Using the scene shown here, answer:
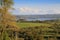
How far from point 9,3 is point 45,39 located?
794cm

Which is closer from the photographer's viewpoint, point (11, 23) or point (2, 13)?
point (2, 13)

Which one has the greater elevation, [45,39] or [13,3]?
[13,3]

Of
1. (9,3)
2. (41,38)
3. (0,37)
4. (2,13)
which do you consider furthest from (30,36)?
(9,3)

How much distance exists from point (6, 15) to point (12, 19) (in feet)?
2.69

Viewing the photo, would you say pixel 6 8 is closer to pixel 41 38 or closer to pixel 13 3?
pixel 13 3

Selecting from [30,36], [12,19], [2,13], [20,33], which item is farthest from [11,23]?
[30,36]

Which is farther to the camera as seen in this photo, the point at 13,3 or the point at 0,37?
the point at 13,3

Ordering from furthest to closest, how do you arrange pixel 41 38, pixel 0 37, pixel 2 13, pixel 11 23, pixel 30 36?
pixel 11 23
pixel 2 13
pixel 30 36
pixel 41 38
pixel 0 37

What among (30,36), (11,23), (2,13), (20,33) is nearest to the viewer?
(30,36)

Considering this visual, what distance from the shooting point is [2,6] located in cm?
1670

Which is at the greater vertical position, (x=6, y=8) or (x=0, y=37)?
(x=6, y=8)

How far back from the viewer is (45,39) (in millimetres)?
9844

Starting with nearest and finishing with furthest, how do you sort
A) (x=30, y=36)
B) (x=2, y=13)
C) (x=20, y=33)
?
(x=30, y=36), (x=20, y=33), (x=2, y=13)

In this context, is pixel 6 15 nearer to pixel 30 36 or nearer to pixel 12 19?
pixel 12 19
